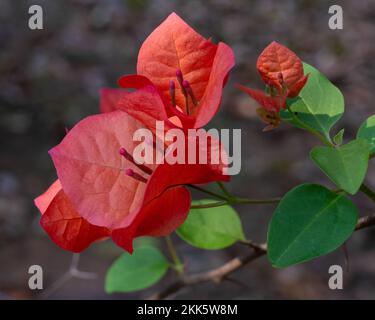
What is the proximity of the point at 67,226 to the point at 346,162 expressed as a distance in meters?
0.24

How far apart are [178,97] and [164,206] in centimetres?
11

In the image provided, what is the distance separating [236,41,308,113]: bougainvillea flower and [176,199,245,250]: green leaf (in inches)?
11.0

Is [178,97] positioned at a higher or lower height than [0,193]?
higher

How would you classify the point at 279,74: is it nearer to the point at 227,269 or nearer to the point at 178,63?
the point at 178,63

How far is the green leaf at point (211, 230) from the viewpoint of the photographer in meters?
0.80

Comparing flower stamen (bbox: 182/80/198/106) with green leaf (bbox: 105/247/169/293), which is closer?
flower stamen (bbox: 182/80/198/106)

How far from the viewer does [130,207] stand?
0.50m

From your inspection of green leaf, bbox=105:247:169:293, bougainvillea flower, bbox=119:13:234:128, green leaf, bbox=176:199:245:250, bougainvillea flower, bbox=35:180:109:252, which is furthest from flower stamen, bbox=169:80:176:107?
green leaf, bbox=105:247:169:293

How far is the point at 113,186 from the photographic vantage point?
517mm

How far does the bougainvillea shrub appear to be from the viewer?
0.49 meters

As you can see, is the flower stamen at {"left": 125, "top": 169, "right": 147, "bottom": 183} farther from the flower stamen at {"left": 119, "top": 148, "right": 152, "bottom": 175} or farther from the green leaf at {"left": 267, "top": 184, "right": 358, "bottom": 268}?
the green leaf at {"left": 267, "top": 184, "right": 358, "bottom": 268}

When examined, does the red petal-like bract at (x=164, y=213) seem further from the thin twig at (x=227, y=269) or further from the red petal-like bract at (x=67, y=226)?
the thin twig at (x=227, y=269)

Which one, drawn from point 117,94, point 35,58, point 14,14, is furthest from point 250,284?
point 14,14

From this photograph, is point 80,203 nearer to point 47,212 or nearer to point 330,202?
point 47,212
